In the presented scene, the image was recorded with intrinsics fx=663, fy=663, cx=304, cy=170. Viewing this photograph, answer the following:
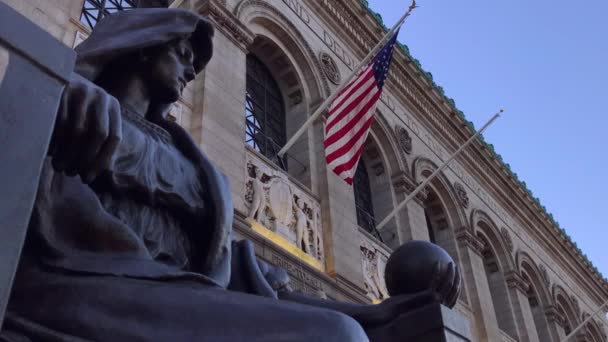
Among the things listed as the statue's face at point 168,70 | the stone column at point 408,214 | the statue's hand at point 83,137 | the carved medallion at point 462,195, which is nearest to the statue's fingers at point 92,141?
the statue's hand at point 83,137

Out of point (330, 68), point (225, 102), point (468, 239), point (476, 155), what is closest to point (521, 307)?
point (468, 239)

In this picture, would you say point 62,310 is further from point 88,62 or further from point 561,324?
point 561,324

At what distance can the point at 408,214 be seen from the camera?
16.0 metres

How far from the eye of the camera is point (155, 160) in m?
2.89

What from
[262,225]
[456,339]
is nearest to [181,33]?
[456,339]

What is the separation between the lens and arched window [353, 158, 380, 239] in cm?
1522

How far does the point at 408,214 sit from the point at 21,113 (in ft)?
47.5

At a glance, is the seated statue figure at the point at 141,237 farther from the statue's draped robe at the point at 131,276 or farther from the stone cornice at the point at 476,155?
the stone cornice at the point at 476,155

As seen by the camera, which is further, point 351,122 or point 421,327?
point 351,122

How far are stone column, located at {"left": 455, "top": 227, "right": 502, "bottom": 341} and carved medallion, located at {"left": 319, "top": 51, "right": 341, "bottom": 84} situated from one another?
6.41 m

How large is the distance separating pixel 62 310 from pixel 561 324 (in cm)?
2413

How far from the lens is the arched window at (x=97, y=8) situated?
10406 millimetres

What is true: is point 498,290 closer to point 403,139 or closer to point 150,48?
point 403,139

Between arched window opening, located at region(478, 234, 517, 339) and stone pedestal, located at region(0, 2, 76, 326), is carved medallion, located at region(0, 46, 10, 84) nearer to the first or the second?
stone pedestal, located at region(0, 2, 76, 326)
